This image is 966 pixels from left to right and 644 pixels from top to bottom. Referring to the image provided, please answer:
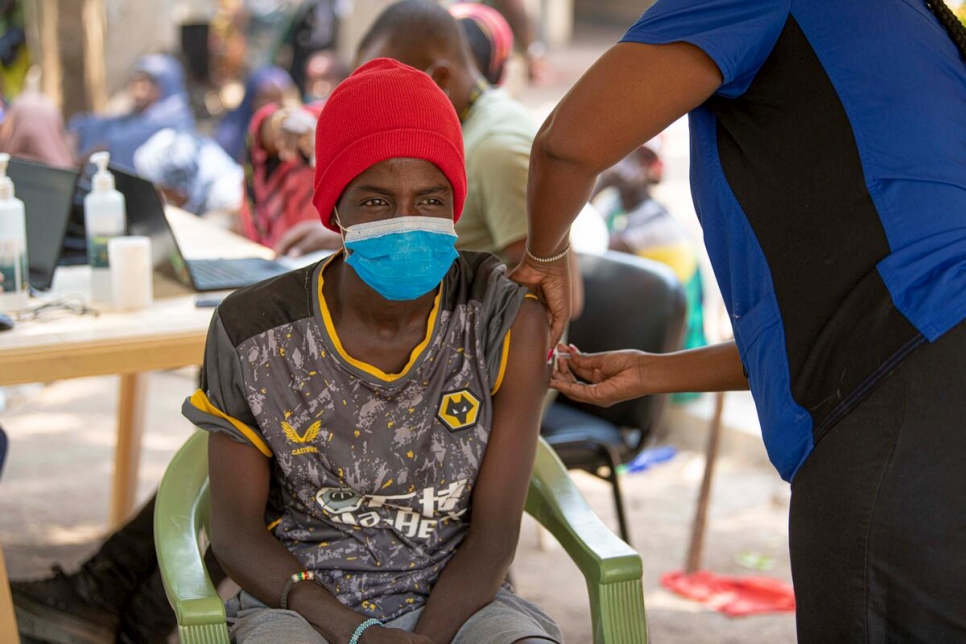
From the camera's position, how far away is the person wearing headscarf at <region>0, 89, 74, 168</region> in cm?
654

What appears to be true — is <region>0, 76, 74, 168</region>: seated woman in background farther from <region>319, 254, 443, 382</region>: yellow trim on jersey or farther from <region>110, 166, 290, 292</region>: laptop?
<region>319, 254, 443, 382</region>: yellow trim on jersey

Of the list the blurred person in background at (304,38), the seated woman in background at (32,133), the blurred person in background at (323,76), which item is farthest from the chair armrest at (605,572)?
the blurred person in background at (304,38)

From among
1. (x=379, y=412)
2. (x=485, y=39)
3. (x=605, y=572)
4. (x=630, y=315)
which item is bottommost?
(x=605, y=572)

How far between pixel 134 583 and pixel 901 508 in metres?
2.11

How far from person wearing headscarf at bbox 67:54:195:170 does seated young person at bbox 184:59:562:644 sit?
5.67 meters

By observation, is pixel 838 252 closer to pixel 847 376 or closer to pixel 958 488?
pixel 847 376

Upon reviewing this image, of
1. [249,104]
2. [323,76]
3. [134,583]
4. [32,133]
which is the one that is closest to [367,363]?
[134,583]

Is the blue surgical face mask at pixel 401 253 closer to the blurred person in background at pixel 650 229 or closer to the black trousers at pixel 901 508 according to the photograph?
the black trousers at pixel 901 508

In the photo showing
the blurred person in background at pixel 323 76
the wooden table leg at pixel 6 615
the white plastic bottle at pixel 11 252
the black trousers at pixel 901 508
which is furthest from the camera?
the blurred person in background at pixel 323 76

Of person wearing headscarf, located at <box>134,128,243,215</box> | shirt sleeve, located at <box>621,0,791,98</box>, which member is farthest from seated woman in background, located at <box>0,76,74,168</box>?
shirt sleeve, located at <box>621,0,791,98</box>

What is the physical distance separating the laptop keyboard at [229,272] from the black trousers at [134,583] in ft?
2.02

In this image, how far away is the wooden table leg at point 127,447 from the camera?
3.65 m

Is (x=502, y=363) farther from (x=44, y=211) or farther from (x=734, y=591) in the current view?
(x=734, y=591)

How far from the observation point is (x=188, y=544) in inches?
82.7
